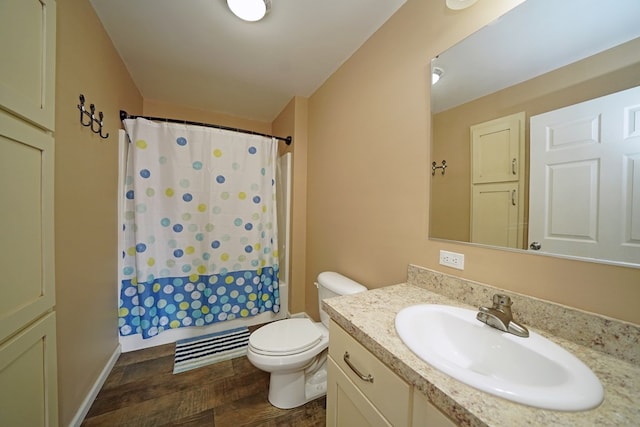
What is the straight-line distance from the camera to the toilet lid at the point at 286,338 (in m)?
1.25

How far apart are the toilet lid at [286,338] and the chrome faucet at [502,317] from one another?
92 cm

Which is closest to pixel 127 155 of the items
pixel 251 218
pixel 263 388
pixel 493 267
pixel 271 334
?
pixel 251 218

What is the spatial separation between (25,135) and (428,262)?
1.66 metres

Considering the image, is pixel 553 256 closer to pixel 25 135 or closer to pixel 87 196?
pixel 25 135

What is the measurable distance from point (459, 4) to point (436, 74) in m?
0.25

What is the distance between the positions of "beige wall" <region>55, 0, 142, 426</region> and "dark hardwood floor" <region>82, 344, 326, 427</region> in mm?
163

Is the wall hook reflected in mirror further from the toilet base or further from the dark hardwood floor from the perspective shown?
the dark hardwood floor

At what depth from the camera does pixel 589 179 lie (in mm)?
658

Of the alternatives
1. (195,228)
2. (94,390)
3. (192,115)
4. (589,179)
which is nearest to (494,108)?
(589,179)

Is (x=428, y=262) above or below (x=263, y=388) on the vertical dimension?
above

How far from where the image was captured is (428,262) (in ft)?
3.56

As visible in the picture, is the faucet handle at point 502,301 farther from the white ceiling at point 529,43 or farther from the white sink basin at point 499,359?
the white ceiling at point 529,43

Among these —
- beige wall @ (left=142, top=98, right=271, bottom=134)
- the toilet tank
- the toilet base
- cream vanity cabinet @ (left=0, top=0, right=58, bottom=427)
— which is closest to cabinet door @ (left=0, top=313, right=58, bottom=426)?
cream vanity cabinet @ (left=0, top=0, right=58, bottom=427)

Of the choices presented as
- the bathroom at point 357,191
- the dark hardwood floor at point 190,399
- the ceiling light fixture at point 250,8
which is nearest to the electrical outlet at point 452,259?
the bathroom at point 357,191
